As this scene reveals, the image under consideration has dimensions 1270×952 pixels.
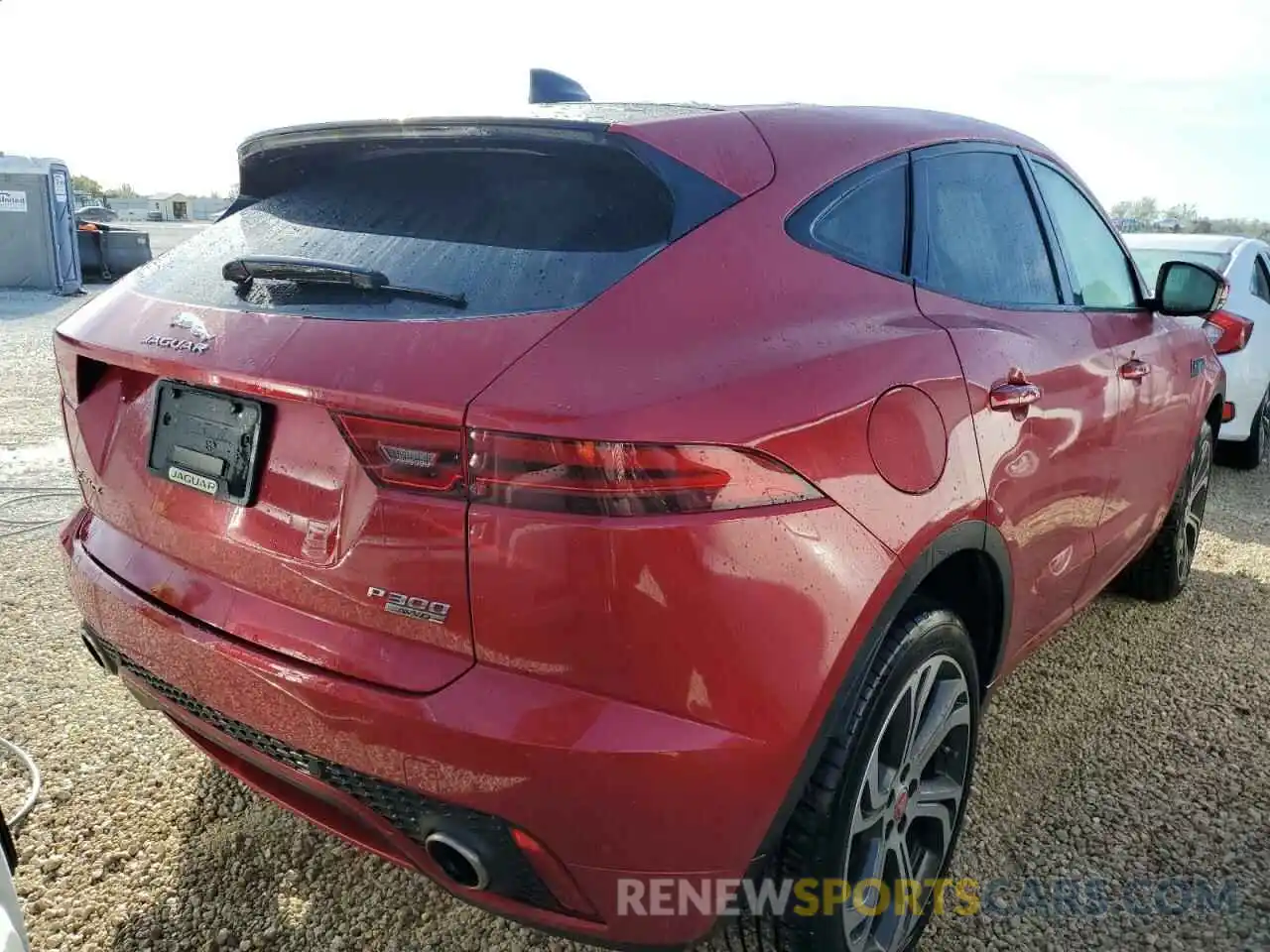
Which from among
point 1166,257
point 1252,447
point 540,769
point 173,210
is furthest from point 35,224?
point 173,210

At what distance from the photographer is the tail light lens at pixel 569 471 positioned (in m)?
A: 1.42

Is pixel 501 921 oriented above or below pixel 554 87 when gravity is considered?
below

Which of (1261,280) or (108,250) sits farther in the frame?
(108,250)

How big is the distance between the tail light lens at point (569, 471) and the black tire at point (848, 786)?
502mm

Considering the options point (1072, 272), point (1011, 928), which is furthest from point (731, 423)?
point (1072, 272)

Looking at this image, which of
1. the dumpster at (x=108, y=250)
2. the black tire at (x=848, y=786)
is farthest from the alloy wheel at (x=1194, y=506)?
the dumpster at (x=108, y=250)

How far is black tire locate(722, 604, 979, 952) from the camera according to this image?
1.72m

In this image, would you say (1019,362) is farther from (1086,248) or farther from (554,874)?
(554,874)

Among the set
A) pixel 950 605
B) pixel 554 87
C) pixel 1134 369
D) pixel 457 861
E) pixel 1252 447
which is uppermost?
pixel 554 87

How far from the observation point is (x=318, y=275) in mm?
1731

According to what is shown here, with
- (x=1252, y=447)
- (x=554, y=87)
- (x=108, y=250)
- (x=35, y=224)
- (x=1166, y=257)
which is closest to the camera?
(x=554, y=87)

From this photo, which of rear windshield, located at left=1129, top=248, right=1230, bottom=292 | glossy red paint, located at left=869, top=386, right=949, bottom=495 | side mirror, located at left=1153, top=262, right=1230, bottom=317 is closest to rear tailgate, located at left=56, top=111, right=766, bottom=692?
glossy red paint, located at left=869, top=386, right=949, bottom=495

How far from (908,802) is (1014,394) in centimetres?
92

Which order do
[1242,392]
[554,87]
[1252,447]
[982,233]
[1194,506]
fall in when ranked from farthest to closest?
[1252,447] → [1242,392] → [1194,506] → [554,87] → [982,233]
